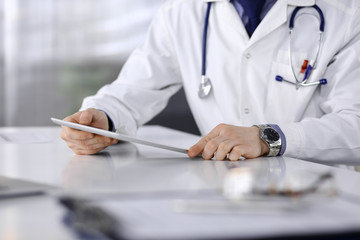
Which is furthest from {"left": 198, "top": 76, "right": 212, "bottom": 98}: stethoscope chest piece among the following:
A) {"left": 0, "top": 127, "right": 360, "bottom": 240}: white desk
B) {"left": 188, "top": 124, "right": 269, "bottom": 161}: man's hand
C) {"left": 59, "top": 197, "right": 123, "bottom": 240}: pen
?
{"left": 59, "top": 197, "right": 123, "bottom": 240}: pen

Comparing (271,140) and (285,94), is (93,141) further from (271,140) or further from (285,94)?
(285,94)

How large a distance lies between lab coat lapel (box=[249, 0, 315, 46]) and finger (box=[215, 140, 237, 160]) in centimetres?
54

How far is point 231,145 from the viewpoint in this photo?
3.35 feet

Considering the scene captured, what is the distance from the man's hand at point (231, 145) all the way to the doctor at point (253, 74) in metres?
0.07

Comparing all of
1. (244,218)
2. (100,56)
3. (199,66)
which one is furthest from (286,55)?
(100,56)

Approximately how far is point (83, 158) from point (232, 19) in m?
0.75

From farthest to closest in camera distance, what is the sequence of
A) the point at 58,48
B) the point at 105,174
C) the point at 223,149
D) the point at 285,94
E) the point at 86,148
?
the point at 58,48 → the point at 285,94 → the point at 86,148 → the point at 223,149 → the point at 105,174

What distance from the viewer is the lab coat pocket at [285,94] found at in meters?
1.44

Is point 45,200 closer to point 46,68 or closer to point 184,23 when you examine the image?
point 184,23

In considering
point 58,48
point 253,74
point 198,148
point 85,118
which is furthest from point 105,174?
point 58,48

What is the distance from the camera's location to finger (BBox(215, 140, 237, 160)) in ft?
3.31

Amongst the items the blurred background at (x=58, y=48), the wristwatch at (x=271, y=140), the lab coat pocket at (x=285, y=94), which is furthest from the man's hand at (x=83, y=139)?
the blurred background at (x=58, y=48)

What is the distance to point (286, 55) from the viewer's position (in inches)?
57.4

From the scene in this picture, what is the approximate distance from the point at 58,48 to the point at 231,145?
314 cm
